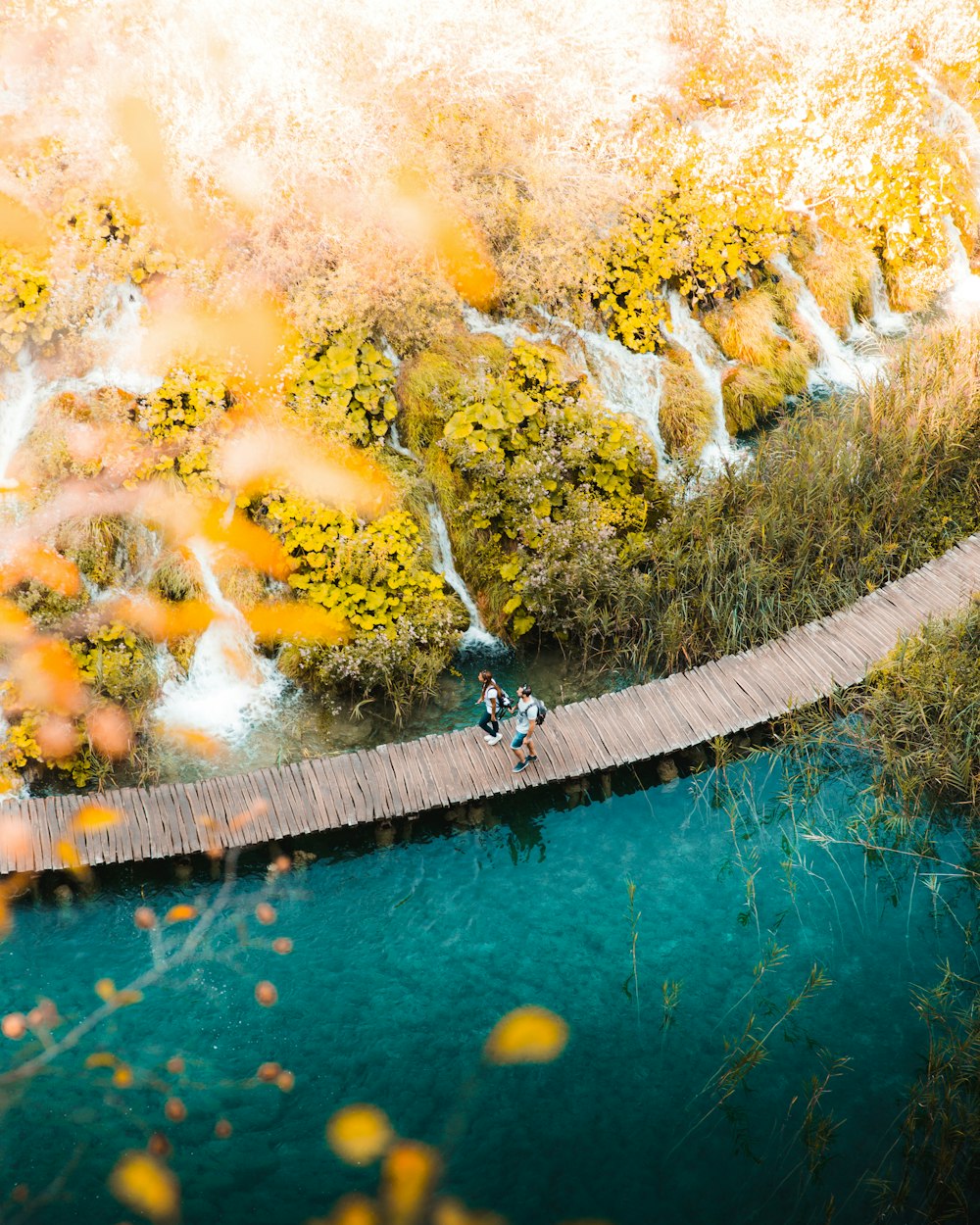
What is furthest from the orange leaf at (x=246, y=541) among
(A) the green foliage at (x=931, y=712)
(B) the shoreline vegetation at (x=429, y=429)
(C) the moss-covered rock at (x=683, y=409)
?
(A) the green foliage at (x=931, y=712)

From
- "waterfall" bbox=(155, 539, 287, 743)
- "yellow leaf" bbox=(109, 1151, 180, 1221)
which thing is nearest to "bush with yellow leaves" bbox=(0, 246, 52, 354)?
"waterfall" bbox=(155, 539, 287, 743)

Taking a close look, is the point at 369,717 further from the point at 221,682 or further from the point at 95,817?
the point at 95,817

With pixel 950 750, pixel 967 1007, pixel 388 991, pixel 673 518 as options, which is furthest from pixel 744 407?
pixel 388 991

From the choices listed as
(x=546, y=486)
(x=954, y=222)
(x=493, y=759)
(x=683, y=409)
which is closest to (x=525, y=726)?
(x=493, y=759)

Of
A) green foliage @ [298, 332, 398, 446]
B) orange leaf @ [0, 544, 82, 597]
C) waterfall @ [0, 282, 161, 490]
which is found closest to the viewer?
orange leaf @ [0, 544, 82, 597]

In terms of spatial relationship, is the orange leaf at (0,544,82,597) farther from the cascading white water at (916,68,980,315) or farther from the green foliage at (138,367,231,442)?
the cascading white water at (916,68,980,315)

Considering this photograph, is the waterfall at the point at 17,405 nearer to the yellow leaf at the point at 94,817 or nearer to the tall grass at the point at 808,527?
the yellow leaf at the point at 94,817
